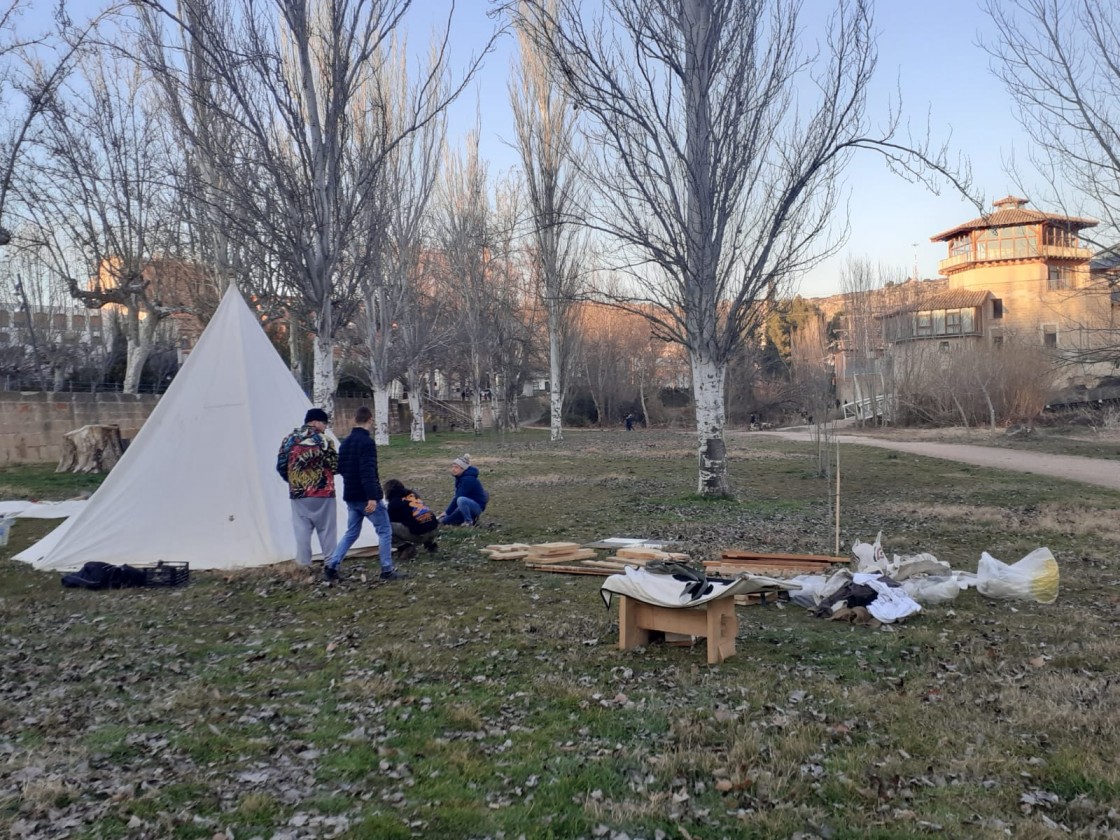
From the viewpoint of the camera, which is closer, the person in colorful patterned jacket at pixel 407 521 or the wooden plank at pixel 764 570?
the wooden plank at pixel 764 570

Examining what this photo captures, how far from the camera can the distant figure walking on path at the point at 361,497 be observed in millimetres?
8219

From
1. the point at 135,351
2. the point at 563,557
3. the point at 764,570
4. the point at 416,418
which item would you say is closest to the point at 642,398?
the point at 416,418

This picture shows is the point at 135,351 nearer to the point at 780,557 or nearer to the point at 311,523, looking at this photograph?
the point at 311,523

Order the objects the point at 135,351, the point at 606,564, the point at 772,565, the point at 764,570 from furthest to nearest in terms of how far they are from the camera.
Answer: the point at 135,351 < the point at 606,564 < the point at 772,565 < the point at 764,570

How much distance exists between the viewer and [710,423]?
13.4 metres

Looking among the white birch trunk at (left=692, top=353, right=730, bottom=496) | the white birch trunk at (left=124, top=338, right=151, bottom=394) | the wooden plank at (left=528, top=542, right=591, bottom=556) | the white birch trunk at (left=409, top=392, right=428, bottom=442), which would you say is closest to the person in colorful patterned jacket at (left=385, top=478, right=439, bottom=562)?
the wooden plank at (left=528, top=542, right=591, bottom=556)

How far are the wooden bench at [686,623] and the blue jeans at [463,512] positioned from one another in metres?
5.45

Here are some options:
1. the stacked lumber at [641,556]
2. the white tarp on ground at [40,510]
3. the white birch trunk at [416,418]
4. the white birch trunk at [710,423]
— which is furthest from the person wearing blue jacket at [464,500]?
the white birch trunk at [416,418]

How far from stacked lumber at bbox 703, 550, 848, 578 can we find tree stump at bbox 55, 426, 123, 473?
1460 centimetres

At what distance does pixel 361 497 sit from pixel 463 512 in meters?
3.04

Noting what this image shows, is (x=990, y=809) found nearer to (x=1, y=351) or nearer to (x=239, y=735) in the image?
(x=239, y=735)

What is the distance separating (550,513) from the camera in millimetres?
12727

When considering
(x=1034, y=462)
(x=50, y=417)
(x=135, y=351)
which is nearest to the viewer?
(x=50, y=417)

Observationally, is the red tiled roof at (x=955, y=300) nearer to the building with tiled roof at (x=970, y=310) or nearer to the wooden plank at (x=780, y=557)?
the building with tiled roof at (x=970, y=310)
